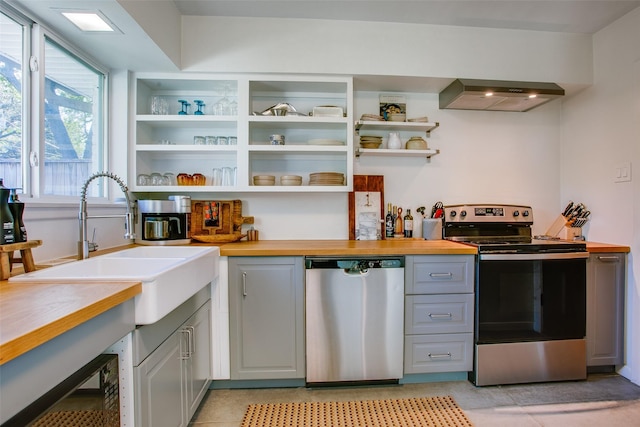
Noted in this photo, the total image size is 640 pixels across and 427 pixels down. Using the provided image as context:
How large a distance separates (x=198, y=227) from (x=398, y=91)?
2006 millimetres

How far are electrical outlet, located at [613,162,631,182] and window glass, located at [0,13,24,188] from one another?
375cm

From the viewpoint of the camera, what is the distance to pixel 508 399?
199 cm

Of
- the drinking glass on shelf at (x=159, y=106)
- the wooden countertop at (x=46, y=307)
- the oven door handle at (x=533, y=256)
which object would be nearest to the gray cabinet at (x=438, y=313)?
the oven door handle at (x=533, y=256)

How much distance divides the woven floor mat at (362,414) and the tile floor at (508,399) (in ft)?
0.21

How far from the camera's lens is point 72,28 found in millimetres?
1733

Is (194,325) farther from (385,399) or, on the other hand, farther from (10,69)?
(10,69)

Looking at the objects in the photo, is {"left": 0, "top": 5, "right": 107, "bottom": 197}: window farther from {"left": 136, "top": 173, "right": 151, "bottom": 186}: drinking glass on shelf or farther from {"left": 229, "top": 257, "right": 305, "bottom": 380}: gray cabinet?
{"left": 229, "top": 257, "right": 305, "bottom": 380}: gray cabinet

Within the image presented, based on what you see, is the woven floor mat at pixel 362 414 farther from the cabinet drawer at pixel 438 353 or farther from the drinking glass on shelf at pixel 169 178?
the drinking glass on shelf at pixel 169 178

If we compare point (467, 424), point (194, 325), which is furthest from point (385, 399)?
point (194, 325)

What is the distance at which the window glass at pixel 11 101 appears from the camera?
1.49 meters

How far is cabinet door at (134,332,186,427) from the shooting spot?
3.90 feet

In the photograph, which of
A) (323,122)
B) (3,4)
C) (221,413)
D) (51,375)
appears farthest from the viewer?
(323,122)

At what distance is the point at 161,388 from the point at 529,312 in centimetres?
231

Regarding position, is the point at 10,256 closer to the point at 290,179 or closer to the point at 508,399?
the point at 290,179
